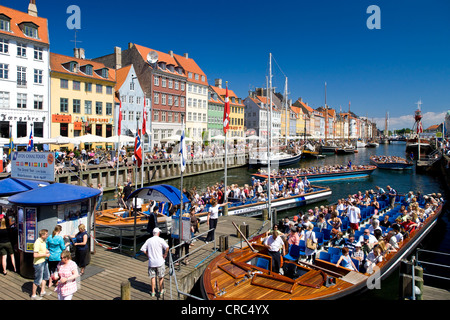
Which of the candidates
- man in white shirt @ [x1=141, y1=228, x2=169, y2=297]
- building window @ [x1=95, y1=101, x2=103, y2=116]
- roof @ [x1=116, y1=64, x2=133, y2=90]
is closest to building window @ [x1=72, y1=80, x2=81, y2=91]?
building window @ [x1=95, y1=101, x2=103, y2=116]

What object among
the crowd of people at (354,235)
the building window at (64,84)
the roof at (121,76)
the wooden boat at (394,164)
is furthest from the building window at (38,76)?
the wooden boat at (394,164)

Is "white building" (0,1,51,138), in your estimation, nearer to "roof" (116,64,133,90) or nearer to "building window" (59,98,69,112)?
"building window" (59,98,69,112)

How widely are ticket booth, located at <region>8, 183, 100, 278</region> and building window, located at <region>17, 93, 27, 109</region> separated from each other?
3416 cm

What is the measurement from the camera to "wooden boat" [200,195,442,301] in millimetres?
9156

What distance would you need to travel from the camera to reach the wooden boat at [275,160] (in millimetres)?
53781

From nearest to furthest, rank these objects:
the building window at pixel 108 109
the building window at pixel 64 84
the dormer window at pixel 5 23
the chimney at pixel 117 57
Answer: the dormer window at pixel 5 23
the building window at pixel 64 84
the building window at pixel 108 109
the chimney at pixel 117 57

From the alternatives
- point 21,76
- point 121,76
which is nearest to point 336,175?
point 121,76

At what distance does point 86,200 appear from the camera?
10.6 m

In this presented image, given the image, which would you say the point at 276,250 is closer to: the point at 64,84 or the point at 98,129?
the point at 64,84

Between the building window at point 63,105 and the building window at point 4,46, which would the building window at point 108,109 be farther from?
the building window at point 4,46

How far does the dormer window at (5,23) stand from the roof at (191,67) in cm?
3008

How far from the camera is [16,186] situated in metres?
11.8

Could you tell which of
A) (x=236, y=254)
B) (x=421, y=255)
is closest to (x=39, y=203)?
(x=236, y=254)

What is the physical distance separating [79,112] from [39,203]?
3825 centimetres
